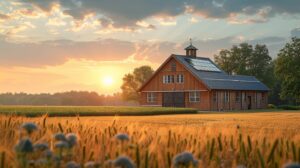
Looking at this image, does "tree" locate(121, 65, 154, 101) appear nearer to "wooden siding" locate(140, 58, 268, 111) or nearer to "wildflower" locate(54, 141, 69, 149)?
"wooden siding" locate(140, 58, 268, 111)

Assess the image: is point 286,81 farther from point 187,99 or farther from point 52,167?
point 52,167

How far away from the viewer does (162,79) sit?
5897cm

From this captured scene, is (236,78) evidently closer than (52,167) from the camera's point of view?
No

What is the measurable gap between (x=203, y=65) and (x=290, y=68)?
1261 cm

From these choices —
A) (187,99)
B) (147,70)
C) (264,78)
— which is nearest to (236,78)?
(187,99)

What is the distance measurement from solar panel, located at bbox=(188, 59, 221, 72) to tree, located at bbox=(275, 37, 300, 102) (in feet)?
30.9

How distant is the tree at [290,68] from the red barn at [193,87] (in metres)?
4.76

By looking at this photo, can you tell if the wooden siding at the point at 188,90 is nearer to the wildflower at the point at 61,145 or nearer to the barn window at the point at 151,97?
the barn window at the point at 151,97

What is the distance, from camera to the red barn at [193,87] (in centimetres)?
5522

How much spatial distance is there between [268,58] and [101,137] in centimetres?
8510

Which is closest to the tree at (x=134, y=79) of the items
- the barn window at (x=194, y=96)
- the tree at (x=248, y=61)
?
the tree at (x=248, y=61)

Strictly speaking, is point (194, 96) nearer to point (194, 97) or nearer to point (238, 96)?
point (194, 97)

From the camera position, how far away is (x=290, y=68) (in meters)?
62.2

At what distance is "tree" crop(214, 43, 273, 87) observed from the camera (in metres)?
84.1
